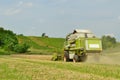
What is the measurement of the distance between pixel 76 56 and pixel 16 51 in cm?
4677

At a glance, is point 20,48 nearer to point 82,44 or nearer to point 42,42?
point 42,42

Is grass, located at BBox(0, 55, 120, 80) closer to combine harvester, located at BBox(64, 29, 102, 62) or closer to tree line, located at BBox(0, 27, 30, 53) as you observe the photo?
combine harvester, located at BBox(64, 29, 102, 62)

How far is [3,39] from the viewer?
7931 cm

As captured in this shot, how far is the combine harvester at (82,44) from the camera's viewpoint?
37375 mm

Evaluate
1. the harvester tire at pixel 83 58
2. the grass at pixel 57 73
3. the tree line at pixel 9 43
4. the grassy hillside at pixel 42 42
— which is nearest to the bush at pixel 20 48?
the tree line at pixel 9 43

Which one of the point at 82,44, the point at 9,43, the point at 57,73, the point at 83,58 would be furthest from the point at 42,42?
the point at 57,73

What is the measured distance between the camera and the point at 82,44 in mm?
37531

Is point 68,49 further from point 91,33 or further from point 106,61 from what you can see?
point 106,61

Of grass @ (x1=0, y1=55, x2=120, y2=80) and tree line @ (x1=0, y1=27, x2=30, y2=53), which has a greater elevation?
tree line @ (x1=0, y1=27, x2=30, y2=53)

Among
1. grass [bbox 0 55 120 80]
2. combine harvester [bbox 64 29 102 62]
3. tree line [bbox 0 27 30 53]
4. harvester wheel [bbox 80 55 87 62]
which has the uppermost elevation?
tree line [bbox 0 27 30 53]

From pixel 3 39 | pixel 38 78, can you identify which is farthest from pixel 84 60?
pixel 3 39

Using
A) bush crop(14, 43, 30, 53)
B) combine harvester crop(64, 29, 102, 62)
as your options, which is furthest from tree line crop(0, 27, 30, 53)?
combine harvester crop(64, 29, 102, 62)

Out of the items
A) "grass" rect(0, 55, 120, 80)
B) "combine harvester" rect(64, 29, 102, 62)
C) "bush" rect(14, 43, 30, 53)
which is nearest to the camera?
"grass" rect(0, 55, 120, 80)

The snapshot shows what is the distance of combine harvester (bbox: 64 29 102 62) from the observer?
123 ft
